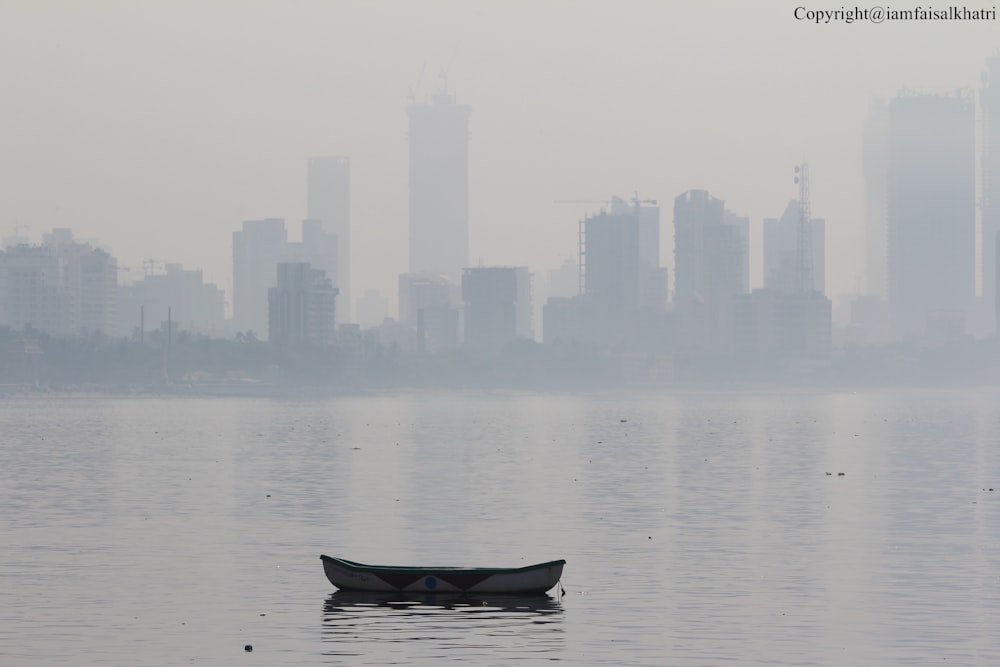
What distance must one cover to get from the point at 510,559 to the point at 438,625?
1680 cm

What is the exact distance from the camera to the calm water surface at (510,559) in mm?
45969

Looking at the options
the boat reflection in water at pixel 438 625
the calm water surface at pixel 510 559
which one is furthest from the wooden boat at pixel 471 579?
the calm water surface at pixel 510 559

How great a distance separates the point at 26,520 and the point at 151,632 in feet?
112

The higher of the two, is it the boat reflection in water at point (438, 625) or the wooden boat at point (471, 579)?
the wooden boat at point (471, 579)

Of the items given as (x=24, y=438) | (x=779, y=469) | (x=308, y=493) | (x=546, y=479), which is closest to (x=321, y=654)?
(x=308, y=493)

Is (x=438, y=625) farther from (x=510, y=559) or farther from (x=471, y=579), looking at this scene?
(x=510, y=559)

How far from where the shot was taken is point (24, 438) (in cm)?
18325

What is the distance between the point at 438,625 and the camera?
48438mm

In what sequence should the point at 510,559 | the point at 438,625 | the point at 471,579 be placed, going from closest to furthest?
the point at 438,625 < the point at 471,579 < the point at 510,559

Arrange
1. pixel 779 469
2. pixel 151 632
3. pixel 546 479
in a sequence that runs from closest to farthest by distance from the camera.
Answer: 1. pixel 151 632
2. pixel 546 479
3. pixel 779 469

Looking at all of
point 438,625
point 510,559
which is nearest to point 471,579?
point 438,625

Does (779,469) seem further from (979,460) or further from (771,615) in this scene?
(771,615)

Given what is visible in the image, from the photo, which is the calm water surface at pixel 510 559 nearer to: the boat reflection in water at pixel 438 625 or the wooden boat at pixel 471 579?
the boat reflection in water at pixel 438 625

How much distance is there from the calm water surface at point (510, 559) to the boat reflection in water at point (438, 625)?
0.13m
